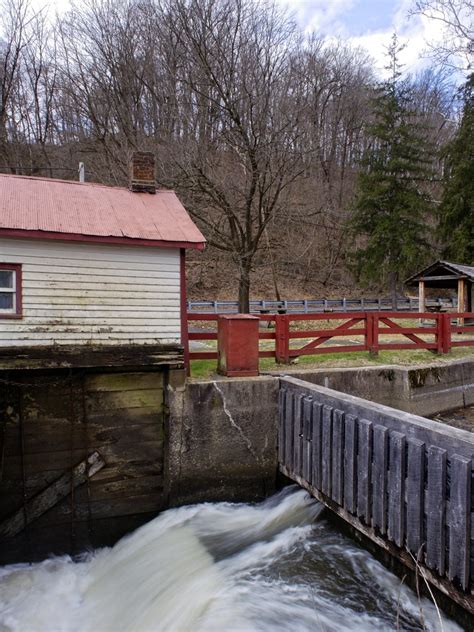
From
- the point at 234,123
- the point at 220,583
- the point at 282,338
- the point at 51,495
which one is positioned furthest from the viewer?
the point at 234,123

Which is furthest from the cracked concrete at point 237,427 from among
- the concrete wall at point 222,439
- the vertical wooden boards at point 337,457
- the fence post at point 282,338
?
the fence post at point 282,338

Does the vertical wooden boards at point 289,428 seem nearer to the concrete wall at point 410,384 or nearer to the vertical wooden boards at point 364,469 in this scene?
the concrete wall at point 410,384

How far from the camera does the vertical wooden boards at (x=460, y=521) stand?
13.4 ft

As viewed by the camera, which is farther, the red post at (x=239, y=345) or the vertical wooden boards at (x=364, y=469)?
the red post at (x=239, y=345)

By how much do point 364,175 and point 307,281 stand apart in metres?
7.56

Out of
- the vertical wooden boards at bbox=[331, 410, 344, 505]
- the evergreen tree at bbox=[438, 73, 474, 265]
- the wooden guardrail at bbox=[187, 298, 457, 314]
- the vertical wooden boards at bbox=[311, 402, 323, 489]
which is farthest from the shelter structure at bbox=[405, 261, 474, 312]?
the vertical wooden boards at bbox=[331, 410, 344, 505]

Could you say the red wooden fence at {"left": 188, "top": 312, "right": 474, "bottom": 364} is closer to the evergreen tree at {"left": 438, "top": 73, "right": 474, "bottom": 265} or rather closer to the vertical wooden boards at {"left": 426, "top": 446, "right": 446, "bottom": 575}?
the vertical wooden boards at {"left": 426, "top": 446, "right": 446, "bottom": 575}

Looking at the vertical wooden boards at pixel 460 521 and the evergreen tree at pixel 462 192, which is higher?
the evergreen tree at pixel 462 192

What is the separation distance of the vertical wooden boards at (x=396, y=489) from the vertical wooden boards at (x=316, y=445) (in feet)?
4.92

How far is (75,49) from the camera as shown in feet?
69.1

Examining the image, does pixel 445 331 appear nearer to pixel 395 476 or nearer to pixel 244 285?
pixel 244 285

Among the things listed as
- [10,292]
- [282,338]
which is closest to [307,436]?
[282,338]

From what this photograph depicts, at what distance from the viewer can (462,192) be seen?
27016 mm

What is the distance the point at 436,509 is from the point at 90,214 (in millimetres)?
5924
